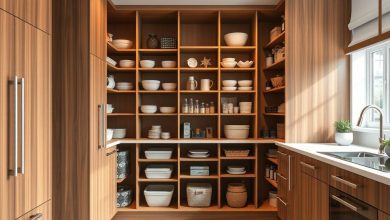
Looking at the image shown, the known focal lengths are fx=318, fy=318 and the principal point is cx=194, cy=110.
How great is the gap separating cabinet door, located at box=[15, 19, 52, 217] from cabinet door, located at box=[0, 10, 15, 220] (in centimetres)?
5

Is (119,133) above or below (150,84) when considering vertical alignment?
below

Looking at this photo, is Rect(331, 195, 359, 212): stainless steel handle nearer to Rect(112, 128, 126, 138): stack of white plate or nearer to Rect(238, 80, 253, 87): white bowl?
Rect(238, 80, 253, 87): white bowl

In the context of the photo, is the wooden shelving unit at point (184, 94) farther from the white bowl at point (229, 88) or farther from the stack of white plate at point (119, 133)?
the stack of white plate at point (119, 133)

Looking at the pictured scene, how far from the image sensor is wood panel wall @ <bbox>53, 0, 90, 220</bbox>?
2715mm

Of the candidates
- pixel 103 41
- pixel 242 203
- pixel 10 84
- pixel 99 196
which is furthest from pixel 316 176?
pixel 103 41

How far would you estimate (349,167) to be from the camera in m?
1.90

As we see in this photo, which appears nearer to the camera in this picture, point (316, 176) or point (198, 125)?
point (316, 176)

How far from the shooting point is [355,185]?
72.2 inches

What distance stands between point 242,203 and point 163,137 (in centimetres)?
126

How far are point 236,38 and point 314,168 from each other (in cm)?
206

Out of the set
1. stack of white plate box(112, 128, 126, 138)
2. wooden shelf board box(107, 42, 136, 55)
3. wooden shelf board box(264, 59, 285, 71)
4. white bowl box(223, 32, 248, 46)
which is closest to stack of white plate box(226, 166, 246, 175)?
wooden shelf board box(264, 59, 285, 71)

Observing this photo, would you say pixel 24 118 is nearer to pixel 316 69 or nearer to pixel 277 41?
pixel 316 69

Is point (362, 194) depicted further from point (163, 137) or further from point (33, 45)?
point (163, 137)

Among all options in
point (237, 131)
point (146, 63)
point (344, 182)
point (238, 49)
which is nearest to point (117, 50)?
point (146, 63)
